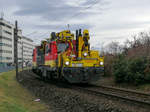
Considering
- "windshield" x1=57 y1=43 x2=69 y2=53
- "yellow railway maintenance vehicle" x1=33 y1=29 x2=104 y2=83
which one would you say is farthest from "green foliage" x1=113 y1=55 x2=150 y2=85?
"windshield" x1=57 y1=43 x2=69 y2=53

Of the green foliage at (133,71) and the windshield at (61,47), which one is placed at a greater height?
the windshield at (61,47)

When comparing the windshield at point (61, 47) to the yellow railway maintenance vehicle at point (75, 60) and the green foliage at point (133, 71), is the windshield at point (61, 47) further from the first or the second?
the green foliage at point (133, 71)

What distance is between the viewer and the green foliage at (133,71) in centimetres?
1270

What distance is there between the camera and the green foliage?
1270 cm

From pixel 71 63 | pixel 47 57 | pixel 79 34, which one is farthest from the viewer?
pixel 47 57

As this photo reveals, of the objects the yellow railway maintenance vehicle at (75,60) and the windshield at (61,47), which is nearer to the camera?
the yellow railway maintenance vehicle at (75,60)

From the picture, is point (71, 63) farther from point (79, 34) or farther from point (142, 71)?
point (142, 71)

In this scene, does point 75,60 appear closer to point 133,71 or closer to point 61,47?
point 61,47

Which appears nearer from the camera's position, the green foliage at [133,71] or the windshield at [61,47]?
the green foliage at [133,71]

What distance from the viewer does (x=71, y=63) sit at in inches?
497

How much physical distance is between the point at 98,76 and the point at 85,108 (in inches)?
208

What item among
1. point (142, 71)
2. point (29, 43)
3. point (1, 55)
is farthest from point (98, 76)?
point (29, 43)

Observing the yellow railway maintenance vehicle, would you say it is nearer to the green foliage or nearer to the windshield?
the windshield

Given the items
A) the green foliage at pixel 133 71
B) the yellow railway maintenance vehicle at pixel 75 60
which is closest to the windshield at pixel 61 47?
the yellow railway maintenance vehicle at pixel 75 60
